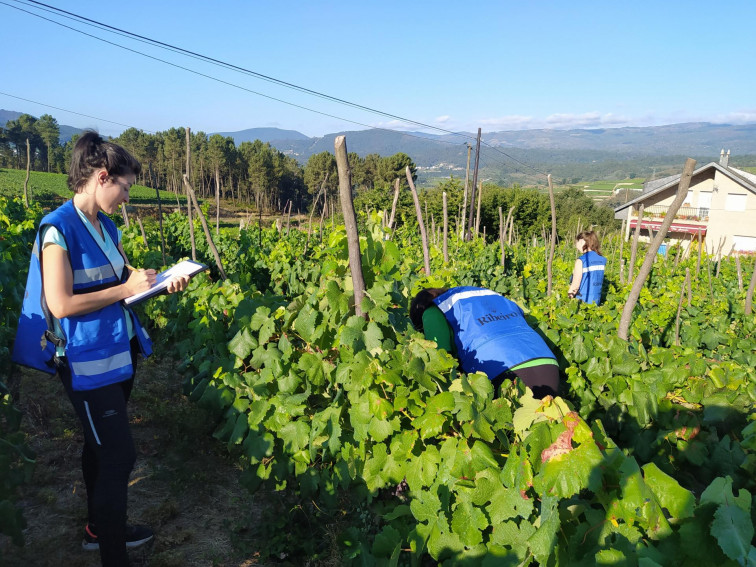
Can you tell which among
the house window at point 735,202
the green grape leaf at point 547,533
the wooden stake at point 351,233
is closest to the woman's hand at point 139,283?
the wooden stake at point 351,233

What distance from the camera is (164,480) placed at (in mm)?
3031

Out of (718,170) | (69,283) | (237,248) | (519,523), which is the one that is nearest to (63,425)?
(69,283)

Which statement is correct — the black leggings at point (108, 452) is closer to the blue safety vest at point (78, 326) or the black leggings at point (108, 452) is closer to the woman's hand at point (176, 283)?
the blue safety vest at point (78, 326)

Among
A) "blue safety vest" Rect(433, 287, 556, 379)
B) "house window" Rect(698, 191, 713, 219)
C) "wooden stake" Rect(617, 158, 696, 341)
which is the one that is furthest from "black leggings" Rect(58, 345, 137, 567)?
"house window" Rect(698, 191, 713, 219)

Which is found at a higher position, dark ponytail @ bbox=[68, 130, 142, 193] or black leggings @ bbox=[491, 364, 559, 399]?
dark ponytail @ bbox=[68, 130, 142, 193]

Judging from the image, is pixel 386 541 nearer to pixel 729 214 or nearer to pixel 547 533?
pixel 547 533

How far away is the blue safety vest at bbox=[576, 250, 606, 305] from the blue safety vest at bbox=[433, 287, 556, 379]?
3.10 metres

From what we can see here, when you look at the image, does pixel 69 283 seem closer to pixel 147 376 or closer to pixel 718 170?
pixel 147 376

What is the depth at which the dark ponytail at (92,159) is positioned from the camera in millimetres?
1961

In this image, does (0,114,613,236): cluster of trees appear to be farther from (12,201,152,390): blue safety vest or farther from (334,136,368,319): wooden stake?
(12,201,152,390): blue safety vest

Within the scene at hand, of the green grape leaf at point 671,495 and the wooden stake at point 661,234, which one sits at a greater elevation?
the wooden stake at point 661,234

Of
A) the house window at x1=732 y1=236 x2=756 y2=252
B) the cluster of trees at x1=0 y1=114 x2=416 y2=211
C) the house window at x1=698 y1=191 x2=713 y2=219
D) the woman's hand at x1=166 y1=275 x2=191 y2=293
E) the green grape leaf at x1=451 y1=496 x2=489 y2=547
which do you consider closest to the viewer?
the green grape leaf at x1=451 y1=496 x2=489 y2=547

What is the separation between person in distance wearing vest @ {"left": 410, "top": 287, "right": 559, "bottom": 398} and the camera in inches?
103

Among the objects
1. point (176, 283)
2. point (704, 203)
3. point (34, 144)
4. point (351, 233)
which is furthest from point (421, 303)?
point (34, 144)
